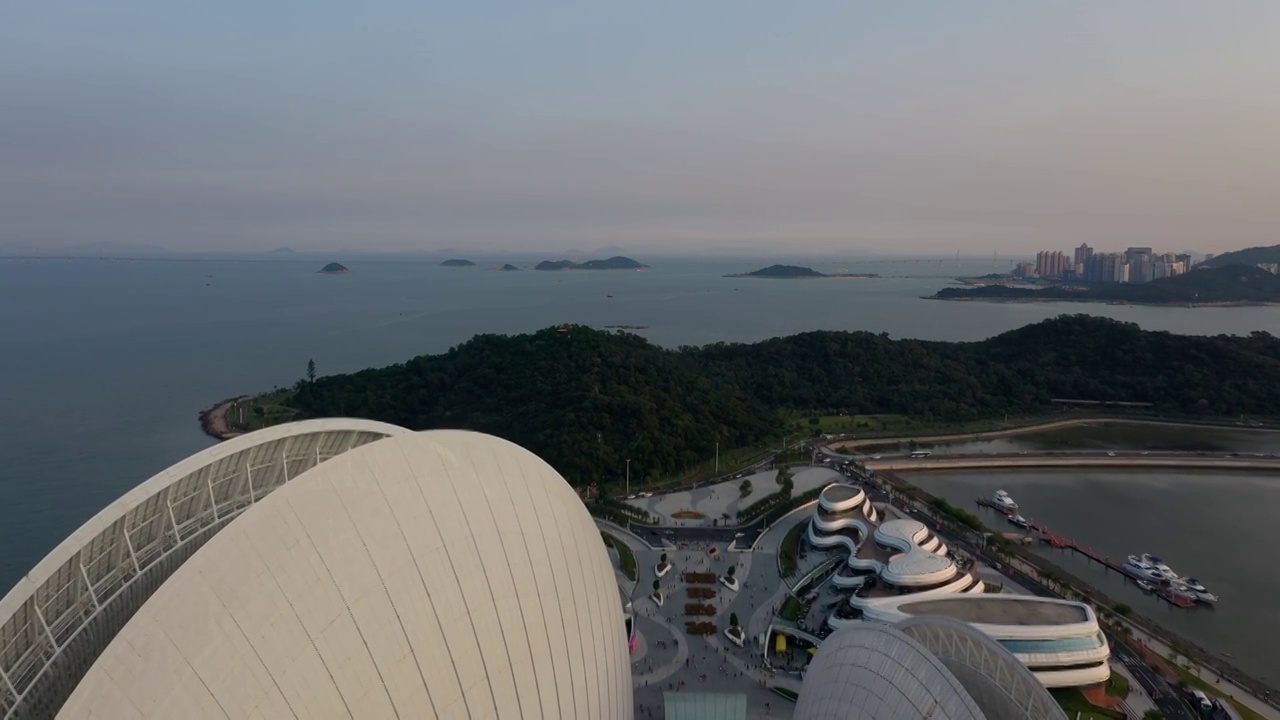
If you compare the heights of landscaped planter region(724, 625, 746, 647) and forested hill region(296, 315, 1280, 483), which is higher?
forested hill region(296, 315, 1280, 483)

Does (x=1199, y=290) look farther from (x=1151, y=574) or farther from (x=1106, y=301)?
(x=1151, y=574)

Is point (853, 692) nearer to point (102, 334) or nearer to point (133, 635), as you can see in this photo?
point (133, 635)

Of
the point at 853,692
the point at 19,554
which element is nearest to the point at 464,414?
the point at 19,554

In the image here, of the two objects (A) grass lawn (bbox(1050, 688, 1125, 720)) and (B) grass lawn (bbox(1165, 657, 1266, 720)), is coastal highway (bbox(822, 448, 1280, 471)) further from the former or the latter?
(A) grass lawn (bbox(1050, 688, 1125, 720))

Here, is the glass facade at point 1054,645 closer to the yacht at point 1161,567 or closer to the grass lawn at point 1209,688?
the grass lawn at point 1209,688

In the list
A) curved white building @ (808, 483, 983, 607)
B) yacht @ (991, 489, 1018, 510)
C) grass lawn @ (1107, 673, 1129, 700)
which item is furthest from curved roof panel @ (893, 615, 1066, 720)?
yacht @ (991, 489, 1018, 510)

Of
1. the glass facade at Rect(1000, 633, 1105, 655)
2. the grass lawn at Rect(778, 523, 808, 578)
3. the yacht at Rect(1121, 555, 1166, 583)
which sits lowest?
the yacht at Rect(1121, 555, 1166, 583)

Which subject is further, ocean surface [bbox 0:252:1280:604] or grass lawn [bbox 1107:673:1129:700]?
ocean surface [bbox 0:252:1280:604]
